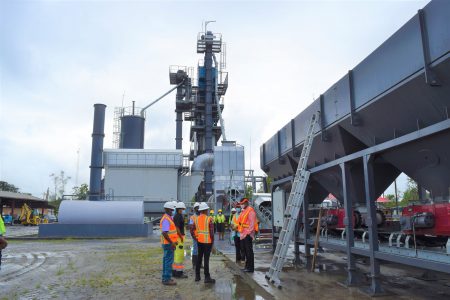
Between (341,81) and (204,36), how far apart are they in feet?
114

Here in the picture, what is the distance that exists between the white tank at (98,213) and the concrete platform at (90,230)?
238 millimetres

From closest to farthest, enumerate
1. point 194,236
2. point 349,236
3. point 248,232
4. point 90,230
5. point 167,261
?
point 349,236 < point 167,261 < point 194,236 < point 248,232 < point 90,230

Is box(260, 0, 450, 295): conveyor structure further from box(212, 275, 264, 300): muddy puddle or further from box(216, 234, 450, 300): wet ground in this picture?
box(212, 275, 264, 300): muddy puddle

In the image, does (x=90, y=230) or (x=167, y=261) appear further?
(x=90, y=230)

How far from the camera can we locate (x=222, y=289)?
6.59 metres

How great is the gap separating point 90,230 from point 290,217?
17.9 metres

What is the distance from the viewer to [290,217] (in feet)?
22.8

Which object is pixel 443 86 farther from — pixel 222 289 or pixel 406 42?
pixel 222 289

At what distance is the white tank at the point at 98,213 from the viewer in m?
21.9

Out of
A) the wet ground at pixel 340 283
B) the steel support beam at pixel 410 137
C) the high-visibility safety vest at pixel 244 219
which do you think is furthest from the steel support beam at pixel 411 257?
the high-visibility safety vest at pixel 244 219

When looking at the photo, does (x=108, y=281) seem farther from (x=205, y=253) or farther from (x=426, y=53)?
(x=426, y=53)

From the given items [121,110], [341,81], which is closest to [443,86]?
[341,81]

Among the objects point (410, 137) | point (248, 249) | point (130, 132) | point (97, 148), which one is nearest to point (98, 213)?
point (97, 148)

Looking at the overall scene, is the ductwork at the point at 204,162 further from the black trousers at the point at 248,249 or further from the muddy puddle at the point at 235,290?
the muddy puddle at the point at 235,290
